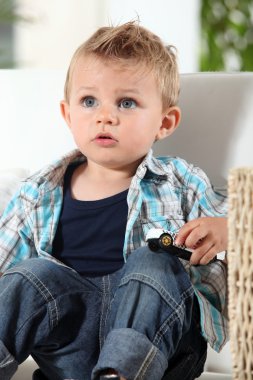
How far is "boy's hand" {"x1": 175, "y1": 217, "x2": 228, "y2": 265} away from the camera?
1.31m

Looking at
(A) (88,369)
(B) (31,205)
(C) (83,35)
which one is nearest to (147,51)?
(B) (31,205)

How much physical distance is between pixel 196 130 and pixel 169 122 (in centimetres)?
8

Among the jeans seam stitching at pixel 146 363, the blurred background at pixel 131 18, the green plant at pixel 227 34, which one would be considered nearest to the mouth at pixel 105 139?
the jeans seam stitching at pixel 146 363

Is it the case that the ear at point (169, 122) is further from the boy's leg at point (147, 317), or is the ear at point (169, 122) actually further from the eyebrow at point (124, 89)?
the boy's leg at point (147, 317)

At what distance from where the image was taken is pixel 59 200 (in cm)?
152

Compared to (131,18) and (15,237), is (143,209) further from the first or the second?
(131,18)

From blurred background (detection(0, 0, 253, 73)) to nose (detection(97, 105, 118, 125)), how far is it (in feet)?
3.37

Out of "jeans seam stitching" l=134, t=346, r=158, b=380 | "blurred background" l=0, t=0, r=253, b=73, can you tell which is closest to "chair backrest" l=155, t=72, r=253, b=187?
"jeans seam stitching" l=134, t=346, r=158, b=380

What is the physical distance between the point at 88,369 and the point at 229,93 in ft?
1.97

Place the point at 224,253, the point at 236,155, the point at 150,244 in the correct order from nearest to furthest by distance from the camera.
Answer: the point at 150,244 < the point at 224,253 < the point at 236,155

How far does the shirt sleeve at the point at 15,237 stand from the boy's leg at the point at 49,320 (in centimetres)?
15

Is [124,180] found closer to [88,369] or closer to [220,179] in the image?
[220,179]

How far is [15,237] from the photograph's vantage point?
1.51 meters

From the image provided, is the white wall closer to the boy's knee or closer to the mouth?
the mouth
